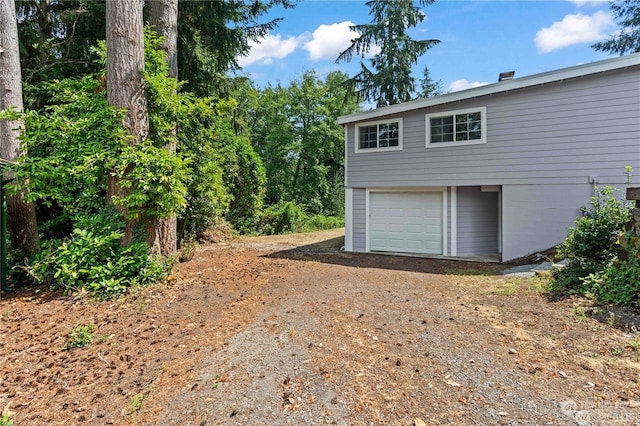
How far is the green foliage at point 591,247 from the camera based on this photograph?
4.93 meters

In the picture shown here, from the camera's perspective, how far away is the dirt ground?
93.0 inches

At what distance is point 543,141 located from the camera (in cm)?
808

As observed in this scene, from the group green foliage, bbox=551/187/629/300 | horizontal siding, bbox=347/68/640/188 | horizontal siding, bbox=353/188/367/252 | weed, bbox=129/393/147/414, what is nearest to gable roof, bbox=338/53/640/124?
horizontal siding, bbox=347/68/640/188

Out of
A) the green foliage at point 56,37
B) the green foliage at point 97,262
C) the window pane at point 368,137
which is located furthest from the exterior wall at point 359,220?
the green foliage at point 56,37

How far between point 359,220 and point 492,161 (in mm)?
3992

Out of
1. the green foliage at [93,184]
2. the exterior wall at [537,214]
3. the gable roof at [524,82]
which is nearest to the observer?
the green foliage at [93,184]

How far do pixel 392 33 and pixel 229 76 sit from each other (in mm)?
10727

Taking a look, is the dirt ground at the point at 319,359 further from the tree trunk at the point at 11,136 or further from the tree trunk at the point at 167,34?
the tree trunk at the point at 167,34

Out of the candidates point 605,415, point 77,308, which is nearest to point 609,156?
point 605,415

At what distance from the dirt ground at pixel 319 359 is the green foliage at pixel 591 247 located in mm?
539

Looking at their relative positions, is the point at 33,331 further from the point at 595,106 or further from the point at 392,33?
the point at 392,33

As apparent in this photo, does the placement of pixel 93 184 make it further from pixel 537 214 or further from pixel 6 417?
pixel 537 214

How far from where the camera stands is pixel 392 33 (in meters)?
18.3

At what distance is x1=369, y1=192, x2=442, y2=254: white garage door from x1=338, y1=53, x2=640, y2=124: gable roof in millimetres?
2368
